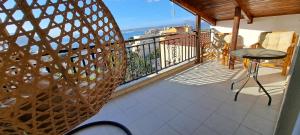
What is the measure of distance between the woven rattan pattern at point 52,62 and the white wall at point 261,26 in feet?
14.6

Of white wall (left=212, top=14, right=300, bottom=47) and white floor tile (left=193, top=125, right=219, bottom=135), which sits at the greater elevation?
white wall (left=212, top=14, right=300, bottom=47)

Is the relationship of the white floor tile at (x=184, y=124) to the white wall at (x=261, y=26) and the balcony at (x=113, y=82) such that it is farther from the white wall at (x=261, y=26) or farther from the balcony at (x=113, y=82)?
the white wall at (x=261, y=26)

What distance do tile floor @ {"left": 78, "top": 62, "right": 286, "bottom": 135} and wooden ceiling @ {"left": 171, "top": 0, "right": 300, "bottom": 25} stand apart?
57.9 inches

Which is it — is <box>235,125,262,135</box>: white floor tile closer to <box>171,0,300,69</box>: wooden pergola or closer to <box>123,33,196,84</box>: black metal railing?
<box>123,33,196,84</box>: black metal railing

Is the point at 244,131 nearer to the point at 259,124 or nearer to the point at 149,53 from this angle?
the point at 259,124

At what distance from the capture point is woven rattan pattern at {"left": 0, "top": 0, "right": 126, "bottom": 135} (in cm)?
56

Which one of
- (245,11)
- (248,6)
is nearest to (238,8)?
(248,6)

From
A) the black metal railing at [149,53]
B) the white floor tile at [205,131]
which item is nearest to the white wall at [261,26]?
the black metal railing at [149,53]

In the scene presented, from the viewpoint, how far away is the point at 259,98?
2.13m

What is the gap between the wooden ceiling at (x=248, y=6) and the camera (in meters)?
3.12

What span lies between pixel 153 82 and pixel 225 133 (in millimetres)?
1590

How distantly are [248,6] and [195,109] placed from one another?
2.86 meters

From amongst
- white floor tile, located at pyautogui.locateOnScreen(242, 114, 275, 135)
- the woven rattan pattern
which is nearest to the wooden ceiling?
white floor tile, located at pyautogui.locateOnScreen(242, 114, 275, 135)

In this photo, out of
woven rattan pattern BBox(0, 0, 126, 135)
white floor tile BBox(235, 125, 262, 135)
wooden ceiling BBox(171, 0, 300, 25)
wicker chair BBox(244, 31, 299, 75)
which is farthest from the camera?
wooden ceiling BBox(171, 0, 300, 25)
